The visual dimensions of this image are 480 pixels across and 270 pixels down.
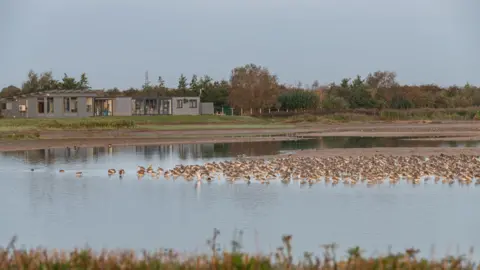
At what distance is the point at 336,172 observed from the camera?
1165 inches

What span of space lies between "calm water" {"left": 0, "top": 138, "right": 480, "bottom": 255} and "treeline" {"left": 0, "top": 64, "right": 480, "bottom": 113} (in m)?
82.6

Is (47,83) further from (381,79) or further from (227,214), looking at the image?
(227,214)

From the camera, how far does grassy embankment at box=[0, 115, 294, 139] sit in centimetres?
6579

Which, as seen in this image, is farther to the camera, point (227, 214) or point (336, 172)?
point (336, 172)

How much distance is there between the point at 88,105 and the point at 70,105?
Answer: 225 centimetres

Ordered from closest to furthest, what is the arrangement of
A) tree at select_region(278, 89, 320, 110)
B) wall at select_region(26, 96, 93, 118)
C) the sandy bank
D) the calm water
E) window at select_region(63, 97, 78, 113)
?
the calm water → the sandy bank → wall at select_region(26, 96, 93, 118) → window at select_region(63, 97, 78, 113) → tree at select_region(278, 89, 320, 110)

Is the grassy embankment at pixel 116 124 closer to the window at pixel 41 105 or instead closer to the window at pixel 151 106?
the window at pixel 41 105

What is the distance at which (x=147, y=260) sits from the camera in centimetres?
1025

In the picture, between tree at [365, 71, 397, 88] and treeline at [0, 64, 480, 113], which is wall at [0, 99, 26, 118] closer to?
treeline at [0, 64, 480, 113]

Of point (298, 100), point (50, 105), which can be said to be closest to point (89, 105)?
point (50, 105)

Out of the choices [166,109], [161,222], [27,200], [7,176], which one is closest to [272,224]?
[161,222]

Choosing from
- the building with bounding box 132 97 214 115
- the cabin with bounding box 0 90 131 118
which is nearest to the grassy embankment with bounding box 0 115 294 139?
the cabin with bounding box 0 90 131 118

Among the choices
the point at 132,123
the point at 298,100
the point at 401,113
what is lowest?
the point at 401,113

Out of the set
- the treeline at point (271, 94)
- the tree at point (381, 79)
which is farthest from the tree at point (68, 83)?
the tree at point (381, 79)
